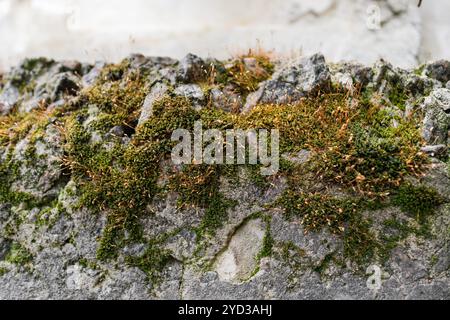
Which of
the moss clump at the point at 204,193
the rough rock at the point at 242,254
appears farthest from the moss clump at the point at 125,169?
the rough rock at the point at 242,254

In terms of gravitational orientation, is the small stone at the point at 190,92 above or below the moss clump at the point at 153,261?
above

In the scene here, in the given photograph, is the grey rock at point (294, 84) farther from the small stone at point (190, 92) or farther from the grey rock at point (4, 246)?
the grey rock at point (4, 246)

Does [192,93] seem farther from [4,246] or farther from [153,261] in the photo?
[4,246]

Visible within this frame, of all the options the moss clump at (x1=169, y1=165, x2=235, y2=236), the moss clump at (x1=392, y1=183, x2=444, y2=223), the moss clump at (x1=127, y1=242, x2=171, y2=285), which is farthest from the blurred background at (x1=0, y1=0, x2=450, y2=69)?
the moss clump at (x1=127, y1=242, x2=171, y2=285)

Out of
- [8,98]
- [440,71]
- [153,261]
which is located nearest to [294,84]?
[440,71]

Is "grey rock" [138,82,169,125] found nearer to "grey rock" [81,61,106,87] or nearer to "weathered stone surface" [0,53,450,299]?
"weathered stone surface" [0,53,450,299]
